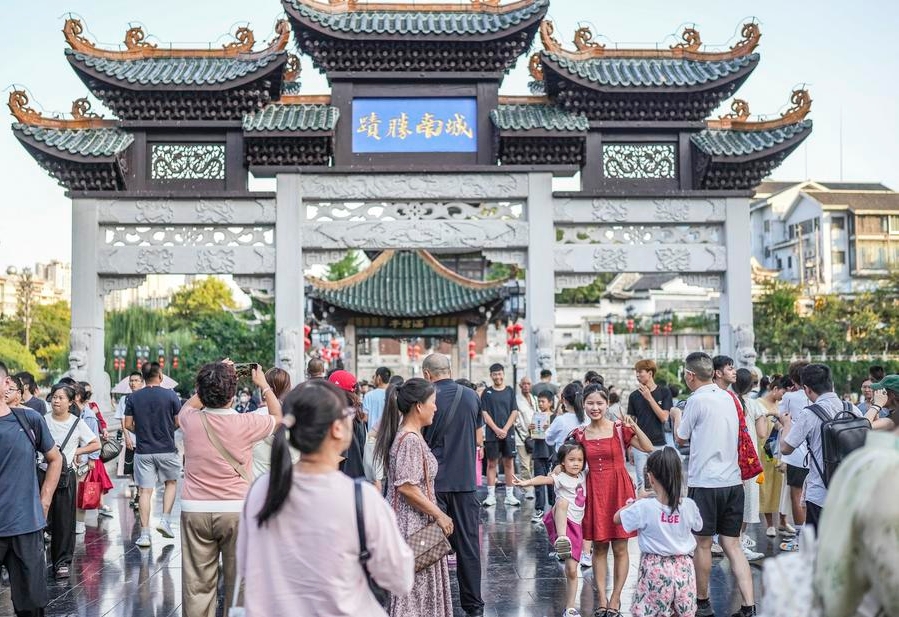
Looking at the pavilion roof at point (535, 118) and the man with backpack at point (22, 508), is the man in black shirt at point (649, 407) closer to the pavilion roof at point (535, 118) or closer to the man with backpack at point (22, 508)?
the man with backpack at point (22, 508)

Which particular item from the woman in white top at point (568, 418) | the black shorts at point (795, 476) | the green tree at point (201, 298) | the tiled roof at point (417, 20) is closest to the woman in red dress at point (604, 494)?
the woman in white top at point (568, 418)

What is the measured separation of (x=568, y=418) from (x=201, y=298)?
55.0 m

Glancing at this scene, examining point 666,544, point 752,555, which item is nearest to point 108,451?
point 666,544

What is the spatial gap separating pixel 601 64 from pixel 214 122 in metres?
6.78

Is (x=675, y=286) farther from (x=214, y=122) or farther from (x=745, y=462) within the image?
(x=745, y=462)

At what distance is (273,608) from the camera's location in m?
2.95

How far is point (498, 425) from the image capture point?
37.3 ft

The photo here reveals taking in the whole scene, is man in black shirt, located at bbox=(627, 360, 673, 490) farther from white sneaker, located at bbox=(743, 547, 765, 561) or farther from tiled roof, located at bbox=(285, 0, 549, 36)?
tiled roof, located at bbox=(285, 0, 549, 36)

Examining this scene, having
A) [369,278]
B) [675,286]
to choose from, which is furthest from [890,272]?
[369,278]

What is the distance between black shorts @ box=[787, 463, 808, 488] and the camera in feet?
27.8

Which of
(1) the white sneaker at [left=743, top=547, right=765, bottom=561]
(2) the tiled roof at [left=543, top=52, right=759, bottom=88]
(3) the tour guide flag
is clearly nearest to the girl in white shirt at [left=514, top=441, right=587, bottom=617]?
(1) the white sneaker at [left=743, top=547, right=765, bottom=561]

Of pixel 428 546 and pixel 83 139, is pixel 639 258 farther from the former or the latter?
pixel 428 546

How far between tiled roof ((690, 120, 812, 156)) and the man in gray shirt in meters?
9.36

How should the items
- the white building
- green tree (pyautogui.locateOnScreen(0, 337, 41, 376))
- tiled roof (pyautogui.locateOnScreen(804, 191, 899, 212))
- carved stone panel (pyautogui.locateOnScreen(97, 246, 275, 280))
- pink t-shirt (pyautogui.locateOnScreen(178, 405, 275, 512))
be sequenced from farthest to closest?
tiled roof (pyautogui.locateOnScreen(804, 191, 899, 212))
the white building
green tree (pyautogui.locateOnScreen(0, 337, 41, 376))
carved stone panel (pyautogui.locateOnScreen(97, 246, 275, 280))
pink t-shirt (pyautogui.locateOnScreen(178, 405, 275, 512))
